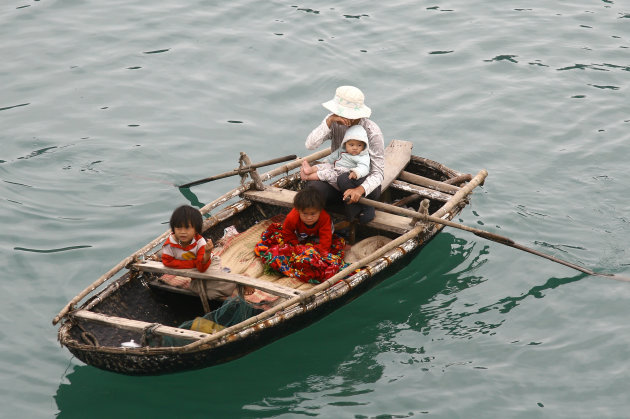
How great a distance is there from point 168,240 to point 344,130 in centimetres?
216

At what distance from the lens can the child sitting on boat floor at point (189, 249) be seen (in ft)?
23.1

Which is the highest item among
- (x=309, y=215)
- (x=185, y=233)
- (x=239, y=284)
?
(x=185, y=233)

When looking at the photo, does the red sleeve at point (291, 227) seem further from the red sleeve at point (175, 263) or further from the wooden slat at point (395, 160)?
the wooden slat at point (395, 160)

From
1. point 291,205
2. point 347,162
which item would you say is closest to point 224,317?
point 291,205

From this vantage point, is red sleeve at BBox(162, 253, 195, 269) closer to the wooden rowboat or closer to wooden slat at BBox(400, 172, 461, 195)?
the wooden rowboat

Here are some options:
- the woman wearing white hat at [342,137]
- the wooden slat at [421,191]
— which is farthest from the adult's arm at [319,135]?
the wooden slat at [421,191]

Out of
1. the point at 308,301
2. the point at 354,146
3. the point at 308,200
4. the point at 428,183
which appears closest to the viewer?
the point at 308,301

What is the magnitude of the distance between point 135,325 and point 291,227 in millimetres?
1912

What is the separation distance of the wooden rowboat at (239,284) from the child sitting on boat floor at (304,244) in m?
0.14

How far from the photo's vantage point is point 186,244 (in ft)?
23.9

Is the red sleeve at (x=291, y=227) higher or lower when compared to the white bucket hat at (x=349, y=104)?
lower

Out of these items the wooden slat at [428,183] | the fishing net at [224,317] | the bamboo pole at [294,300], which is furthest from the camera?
the wooden slat at [428,183]

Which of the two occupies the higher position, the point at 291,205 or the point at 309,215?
the point at 309,215

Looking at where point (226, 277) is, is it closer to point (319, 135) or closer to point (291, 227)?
point (291, 227)
